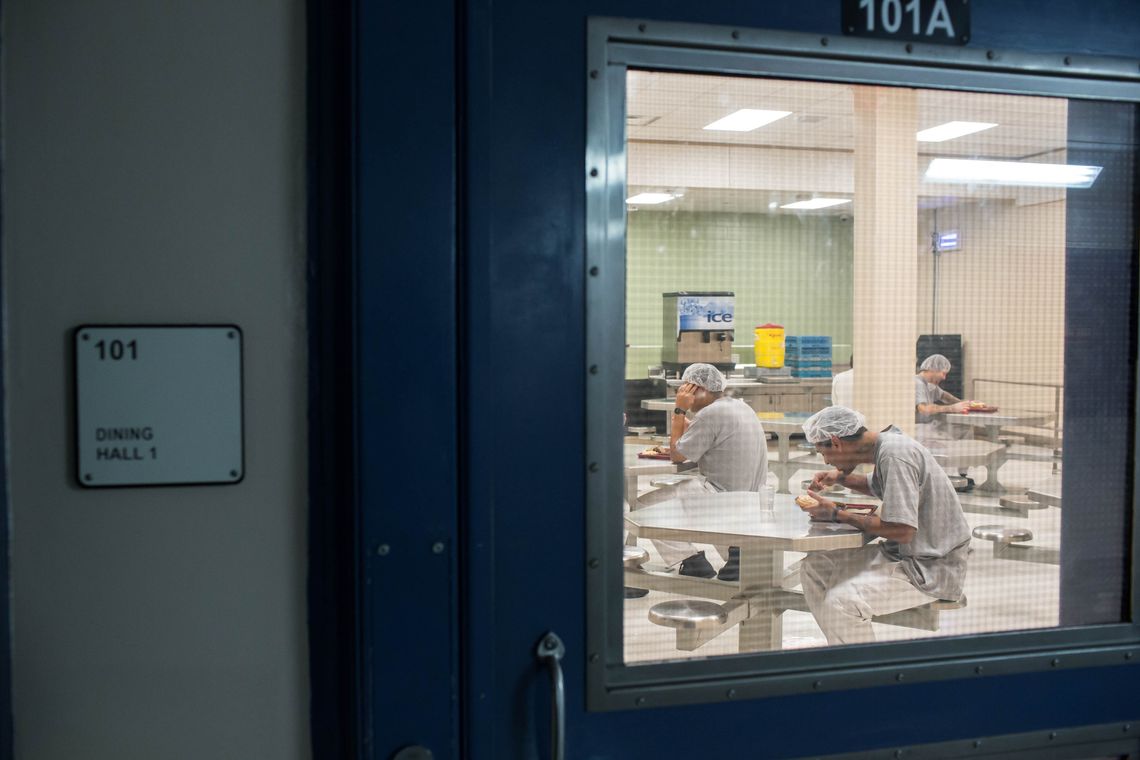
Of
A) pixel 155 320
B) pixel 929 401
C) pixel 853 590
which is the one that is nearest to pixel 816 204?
pixel 929 401

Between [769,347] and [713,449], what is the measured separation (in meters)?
0.18

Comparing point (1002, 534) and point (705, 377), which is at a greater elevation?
point (705, 377)

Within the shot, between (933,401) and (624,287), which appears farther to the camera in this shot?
(933,401)

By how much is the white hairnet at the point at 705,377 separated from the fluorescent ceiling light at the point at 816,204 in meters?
0.27

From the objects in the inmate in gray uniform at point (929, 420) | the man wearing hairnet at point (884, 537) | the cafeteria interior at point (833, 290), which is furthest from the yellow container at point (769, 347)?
the inmate in gray uniform at point (929, 420)

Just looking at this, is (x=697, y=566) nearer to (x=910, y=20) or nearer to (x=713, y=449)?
(x=713, y=449)

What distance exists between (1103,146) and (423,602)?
135 centimetres

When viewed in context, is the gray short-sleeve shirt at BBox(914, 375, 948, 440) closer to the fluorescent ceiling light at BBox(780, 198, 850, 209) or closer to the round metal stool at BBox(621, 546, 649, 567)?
the fluorescent ceiling light at BBox(780, 198, 850, 209)

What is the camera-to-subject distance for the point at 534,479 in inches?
53.4

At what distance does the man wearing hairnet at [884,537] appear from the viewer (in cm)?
146

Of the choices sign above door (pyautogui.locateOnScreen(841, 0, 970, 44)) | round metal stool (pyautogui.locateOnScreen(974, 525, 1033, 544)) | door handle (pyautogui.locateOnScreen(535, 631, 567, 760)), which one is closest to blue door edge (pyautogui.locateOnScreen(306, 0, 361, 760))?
door handle (pyautogui.locateOnScreen(535, 631, 567, 760))

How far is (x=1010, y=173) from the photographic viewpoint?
1.52 m

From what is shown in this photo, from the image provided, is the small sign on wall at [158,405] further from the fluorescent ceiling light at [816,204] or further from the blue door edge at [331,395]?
the fluorescent ceiling light at [816,204]

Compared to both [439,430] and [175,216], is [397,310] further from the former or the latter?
[175,216]
